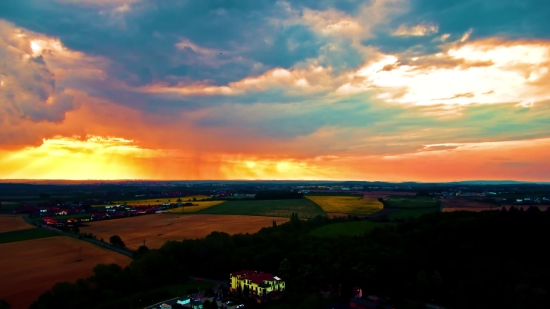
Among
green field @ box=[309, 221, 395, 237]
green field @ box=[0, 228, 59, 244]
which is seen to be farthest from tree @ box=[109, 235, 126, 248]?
green field @ box=[309, 221, 395, 237]

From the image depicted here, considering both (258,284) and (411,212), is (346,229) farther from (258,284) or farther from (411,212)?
(258,284)

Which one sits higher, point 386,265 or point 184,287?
point 386,265

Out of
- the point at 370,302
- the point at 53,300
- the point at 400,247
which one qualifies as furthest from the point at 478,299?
the point at 53,300

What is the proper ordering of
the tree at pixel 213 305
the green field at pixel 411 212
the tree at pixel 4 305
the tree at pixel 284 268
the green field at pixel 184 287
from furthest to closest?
the green field at pixel 411 212 < the tree at pixel 284 268 < the green field at pixel 184 287 < the tree at pixel 213 305 < the tree at pixel 4 305

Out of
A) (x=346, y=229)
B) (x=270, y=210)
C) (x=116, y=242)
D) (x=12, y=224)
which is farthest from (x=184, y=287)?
(x=270, y=210)

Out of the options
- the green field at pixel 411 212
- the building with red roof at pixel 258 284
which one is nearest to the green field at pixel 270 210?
the green field at pixel 411 212

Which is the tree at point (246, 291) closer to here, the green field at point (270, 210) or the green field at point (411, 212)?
the green field at point (411, 212)

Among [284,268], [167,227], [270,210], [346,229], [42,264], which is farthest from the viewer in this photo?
[270,210]

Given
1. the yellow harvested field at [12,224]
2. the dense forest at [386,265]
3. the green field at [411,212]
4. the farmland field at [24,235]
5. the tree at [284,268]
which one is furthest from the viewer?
the green field at [411,212]
